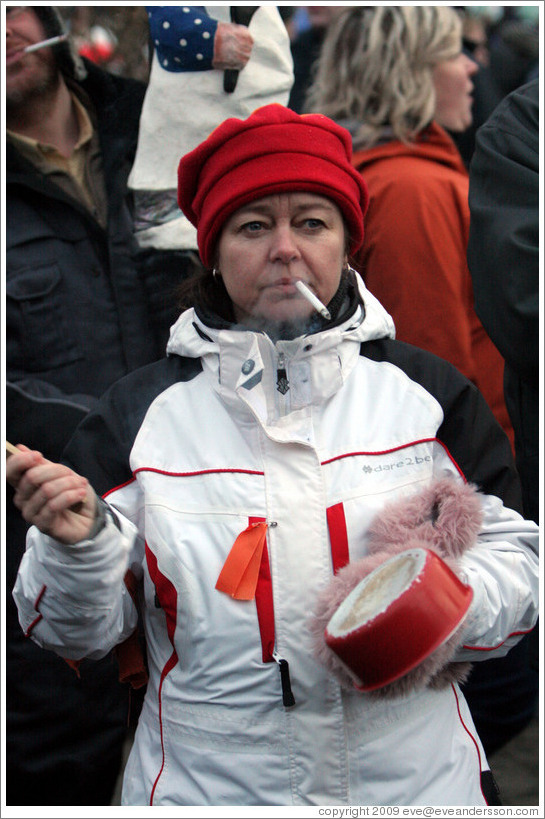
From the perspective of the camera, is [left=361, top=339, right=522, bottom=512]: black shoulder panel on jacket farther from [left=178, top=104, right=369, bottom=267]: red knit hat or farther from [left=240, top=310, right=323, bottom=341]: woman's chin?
[left=178, top=104, right=369, bottom=267]: red knit hat

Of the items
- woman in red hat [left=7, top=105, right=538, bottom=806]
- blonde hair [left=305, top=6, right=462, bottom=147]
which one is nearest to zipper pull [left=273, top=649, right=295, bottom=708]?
woman in red hat [left=7, top=105, right=538, bottom=806]

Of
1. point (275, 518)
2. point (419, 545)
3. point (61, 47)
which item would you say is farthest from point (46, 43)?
point (419, 545)

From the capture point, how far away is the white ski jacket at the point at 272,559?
154 cm

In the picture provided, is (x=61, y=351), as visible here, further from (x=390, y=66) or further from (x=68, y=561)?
(x=390, y=66)

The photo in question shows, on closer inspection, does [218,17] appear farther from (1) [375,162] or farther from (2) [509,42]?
(2) [509,42]

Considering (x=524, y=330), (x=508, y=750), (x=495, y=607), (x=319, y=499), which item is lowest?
(x=508, y=750)

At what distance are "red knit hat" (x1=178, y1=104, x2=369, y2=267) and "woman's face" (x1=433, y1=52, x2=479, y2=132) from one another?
0.94 m

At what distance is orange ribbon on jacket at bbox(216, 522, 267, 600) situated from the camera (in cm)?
A: 153

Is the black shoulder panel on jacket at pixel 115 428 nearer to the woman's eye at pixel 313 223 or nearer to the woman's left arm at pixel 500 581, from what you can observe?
the woman's eye at pixel 313 223

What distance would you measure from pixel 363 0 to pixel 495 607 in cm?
168

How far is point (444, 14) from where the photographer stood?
2.49m

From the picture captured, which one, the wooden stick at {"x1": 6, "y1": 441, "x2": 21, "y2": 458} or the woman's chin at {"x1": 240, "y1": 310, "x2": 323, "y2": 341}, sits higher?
the woman's chin at {"x1": 240, "y1": 310, "x2": 323, "y2": 341}

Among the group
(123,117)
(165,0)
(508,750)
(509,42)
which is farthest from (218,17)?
(509,42)

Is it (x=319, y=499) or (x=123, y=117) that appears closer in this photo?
(x=319, y=499)
